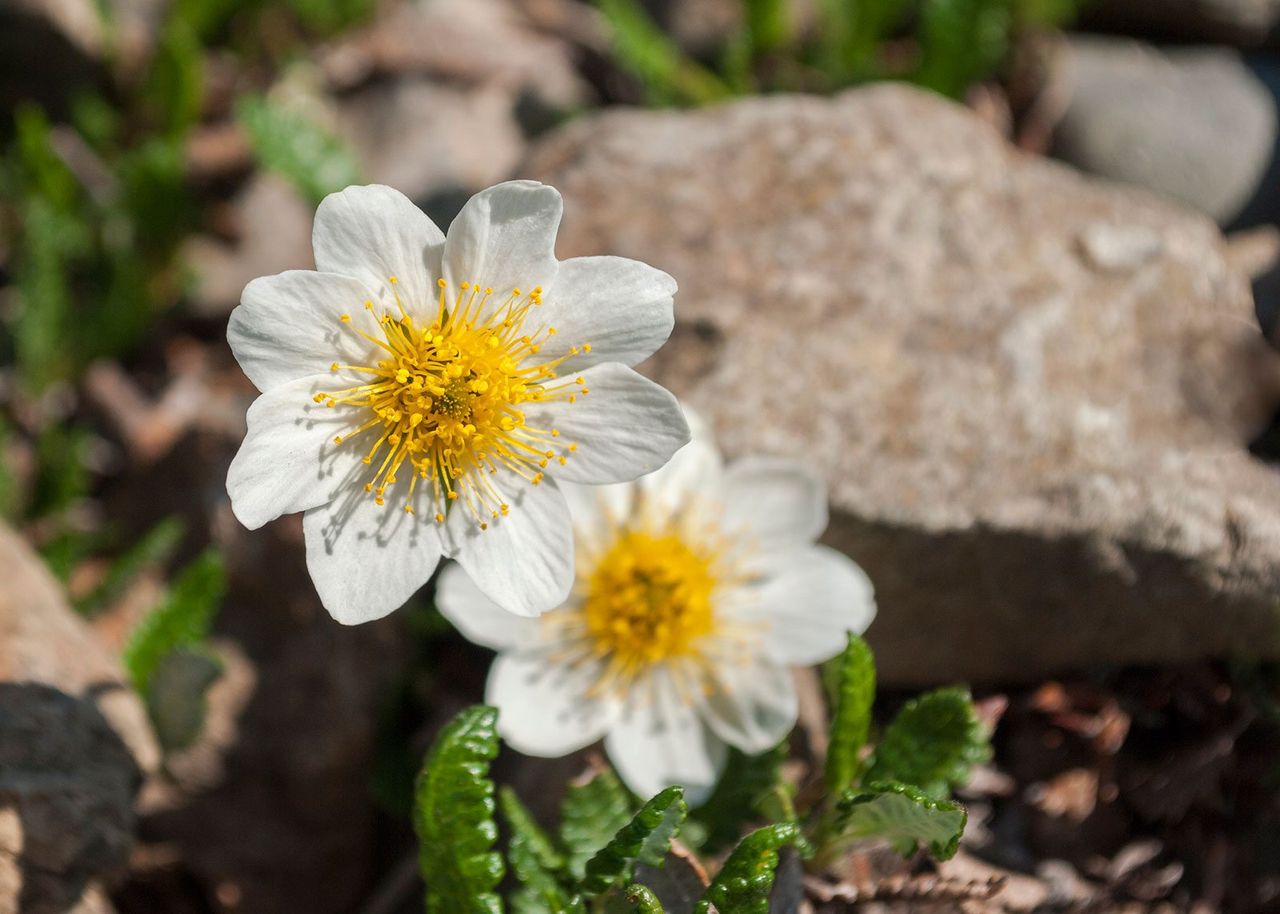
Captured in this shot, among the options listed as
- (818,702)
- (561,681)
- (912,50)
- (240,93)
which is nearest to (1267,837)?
(818,702)

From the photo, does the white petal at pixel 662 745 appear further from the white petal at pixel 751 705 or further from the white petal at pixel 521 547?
the white petal at pixel 521 547

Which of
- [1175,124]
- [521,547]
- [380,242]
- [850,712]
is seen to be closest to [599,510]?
[521,547]

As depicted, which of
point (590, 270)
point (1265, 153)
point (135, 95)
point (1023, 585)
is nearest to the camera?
point (590, 270)

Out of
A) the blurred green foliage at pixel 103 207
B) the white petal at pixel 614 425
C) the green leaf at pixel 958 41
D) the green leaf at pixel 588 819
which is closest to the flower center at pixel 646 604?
the green leaf at pixel 588 819

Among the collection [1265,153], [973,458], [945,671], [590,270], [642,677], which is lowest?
[945,671]

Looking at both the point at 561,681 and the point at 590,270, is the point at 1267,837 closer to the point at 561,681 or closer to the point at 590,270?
the point at 561,681
